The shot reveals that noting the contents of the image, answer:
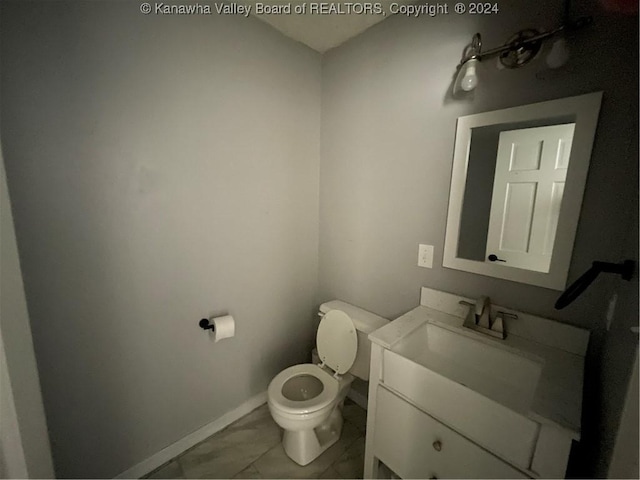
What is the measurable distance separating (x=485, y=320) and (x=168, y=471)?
5.95 ft

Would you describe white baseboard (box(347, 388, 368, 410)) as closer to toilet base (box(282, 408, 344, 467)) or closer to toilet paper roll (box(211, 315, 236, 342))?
toilet base (box(282, 408, 344, 467))

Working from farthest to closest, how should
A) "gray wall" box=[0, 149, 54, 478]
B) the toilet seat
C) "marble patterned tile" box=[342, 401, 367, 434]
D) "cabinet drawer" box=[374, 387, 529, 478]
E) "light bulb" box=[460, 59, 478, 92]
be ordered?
"marble patterned tile" box=[342, 401, 367, 434] < the toilet seat < "light bulb" box=[460, 59, 478, 92] < "cabinet drawer" box=[374, 387, 529, 478] < "gray wall" box=[0, 149, 54, 478]

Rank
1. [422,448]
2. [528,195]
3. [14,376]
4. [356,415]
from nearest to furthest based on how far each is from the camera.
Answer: [14,376]
[422,448]
[528,195]
[356,415]

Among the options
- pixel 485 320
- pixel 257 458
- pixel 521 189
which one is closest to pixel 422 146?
pixel 521 189

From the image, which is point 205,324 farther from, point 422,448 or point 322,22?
point 322,22

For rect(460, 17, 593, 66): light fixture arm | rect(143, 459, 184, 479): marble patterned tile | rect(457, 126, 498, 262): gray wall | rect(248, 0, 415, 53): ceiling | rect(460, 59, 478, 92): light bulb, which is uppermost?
rect(248, 0, 415, 53): ceiling

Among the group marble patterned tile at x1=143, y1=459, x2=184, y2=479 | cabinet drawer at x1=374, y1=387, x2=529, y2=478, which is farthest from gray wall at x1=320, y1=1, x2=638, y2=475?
marble patterned tile at x1=143, y1=459, x2=184, y2=479

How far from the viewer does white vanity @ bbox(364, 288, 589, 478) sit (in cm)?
75

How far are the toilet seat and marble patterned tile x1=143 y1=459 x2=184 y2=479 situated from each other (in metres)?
0.64

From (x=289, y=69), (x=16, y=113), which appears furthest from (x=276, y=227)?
(x=16, y=113)

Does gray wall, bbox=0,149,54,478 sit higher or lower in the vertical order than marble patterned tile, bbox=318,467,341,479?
higher

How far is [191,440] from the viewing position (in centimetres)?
148

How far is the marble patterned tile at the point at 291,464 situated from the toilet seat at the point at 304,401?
1.09 feet

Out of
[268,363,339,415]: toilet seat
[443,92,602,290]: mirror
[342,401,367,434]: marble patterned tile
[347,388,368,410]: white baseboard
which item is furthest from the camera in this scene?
[347,388,368,410]: white baseboard
